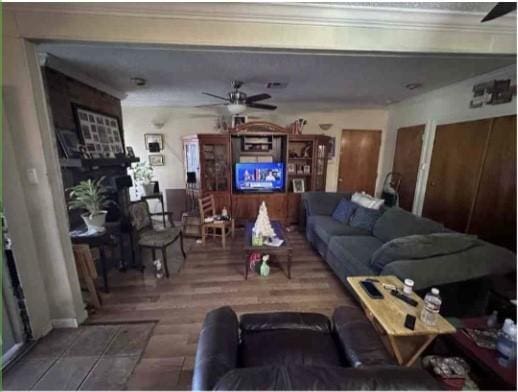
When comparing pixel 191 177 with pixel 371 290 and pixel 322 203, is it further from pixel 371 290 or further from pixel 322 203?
pixel 371 290

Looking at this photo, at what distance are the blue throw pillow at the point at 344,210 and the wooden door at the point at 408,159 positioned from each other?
1.53m

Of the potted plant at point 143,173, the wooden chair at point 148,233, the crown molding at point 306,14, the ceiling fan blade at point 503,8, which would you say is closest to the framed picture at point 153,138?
the potted plant at point 143,173

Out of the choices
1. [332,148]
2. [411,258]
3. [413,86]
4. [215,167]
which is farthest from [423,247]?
[332,148]

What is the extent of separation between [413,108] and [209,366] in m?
4.93

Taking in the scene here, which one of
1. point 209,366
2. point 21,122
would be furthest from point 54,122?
point 209,366

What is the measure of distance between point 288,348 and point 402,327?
65 cm

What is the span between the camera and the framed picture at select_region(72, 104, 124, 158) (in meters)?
2.77

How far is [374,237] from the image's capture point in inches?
110

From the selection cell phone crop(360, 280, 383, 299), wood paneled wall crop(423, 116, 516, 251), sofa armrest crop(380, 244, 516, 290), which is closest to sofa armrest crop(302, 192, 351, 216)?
wood paneled wall crop(423, 116, 516, 251)

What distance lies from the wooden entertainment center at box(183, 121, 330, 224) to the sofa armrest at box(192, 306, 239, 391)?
3069 millimetres

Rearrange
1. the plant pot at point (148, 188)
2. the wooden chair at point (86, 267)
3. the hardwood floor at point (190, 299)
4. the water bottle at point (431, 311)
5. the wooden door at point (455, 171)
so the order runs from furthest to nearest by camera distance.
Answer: the plant pot at point (148, 188), the wooden door at point (455, 171), the wooden chair at point (86, 267), the hardwood floor at point (190, 299), the water bottle at point (431, 311)

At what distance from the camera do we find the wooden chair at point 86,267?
6.57ft

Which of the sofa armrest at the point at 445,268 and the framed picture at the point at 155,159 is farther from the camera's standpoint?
the framed picture at the point at 155,159

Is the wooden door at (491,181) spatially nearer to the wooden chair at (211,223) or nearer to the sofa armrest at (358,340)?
the sofa armrest at (358,340)
